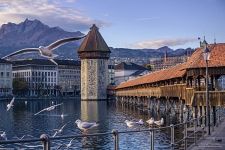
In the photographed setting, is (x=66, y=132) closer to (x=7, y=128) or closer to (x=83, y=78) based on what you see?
(x=7, y=128)

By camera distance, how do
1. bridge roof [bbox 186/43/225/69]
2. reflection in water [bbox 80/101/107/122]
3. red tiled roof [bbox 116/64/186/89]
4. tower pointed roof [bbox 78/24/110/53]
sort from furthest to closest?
tower pointed roof [bbox 78/24/110/53], reflection in water [bbox 80/101/107/122], red tiled roof [bbox 116/64/186/89], bridge roof [bbox 186/43/225/69]

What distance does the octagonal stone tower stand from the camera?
138 m

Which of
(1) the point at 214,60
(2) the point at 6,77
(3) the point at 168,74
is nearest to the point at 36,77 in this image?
(2) the point at 6,77

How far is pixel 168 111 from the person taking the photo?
55219 mm

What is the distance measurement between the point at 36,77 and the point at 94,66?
50.9 metres

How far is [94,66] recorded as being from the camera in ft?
Answer: 459

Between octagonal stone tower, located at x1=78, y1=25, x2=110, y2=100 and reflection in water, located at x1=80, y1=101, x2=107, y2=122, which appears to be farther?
octagonal stone tower, located at x1=78, y1=25, x2=110, y2=100

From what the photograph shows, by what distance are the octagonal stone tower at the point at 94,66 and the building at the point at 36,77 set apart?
3937cm

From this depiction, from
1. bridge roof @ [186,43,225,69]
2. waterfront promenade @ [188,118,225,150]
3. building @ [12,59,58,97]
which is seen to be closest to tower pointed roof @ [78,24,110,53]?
building @ [12,59,58,97]

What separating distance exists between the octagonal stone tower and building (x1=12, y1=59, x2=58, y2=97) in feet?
129

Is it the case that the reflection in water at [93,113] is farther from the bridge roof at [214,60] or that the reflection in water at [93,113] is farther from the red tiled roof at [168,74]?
the bridge roof at [214,60]

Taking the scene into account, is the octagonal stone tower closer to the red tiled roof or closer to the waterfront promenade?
the red tiled roof

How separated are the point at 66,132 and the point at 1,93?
13150cm

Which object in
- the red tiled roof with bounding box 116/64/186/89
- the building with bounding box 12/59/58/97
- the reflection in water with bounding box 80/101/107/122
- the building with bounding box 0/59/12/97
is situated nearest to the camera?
the red tiled roof with bounding box 116/64/186/89
